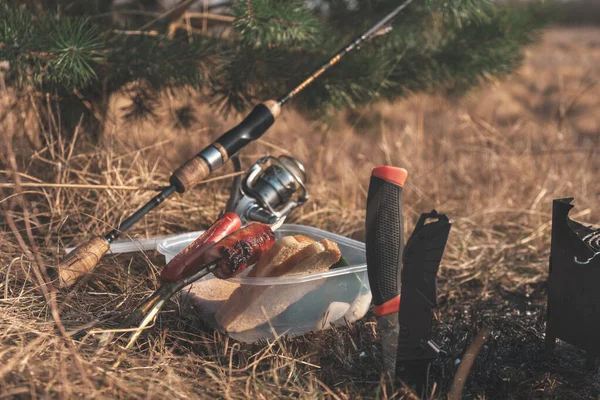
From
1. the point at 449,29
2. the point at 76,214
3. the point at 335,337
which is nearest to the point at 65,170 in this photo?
the point at 76,214

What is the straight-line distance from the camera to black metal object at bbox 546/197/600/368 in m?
1.37

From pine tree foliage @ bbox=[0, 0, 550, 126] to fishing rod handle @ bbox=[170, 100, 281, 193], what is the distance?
227 mm

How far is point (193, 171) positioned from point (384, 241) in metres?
0.72

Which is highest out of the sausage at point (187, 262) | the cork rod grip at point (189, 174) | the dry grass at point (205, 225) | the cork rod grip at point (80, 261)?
the cork rod grip at point (189, 174)

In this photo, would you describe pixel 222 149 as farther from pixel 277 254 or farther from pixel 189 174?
pixel 277 254

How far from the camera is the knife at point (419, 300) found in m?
1.25

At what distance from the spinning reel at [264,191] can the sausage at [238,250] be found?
1.35 ft

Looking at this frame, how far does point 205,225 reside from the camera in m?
2.24

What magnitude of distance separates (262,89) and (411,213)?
0.80m

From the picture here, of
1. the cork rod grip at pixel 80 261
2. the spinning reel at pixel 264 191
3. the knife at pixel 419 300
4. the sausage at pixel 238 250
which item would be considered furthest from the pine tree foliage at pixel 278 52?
the knife at pixel 419 300

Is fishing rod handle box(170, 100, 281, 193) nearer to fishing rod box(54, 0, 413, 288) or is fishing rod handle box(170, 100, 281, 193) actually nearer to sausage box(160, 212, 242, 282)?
fishing rod box(54, 0, 413, 288)

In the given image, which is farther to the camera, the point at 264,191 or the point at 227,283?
the point at 264,191

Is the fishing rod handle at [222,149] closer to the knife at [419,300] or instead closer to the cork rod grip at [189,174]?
the cork rod grip at [189,174]

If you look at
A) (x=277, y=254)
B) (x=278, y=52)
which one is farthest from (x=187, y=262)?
(x=278, y=52)
